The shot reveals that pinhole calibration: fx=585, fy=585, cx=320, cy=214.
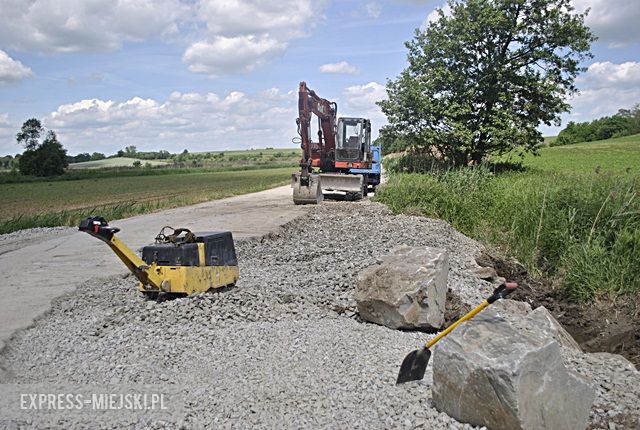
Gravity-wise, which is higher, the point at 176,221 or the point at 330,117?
the point at 330,117

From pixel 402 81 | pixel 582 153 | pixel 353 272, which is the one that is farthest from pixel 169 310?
pixel 582 153

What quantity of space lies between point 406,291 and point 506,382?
2.96 metres

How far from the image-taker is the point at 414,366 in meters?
4.97

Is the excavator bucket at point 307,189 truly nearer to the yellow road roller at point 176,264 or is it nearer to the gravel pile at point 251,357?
the gravel pile at point 251,357

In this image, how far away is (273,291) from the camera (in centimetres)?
813

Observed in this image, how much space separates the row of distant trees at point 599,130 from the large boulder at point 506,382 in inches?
3280

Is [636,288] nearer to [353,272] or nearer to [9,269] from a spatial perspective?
[353,272]

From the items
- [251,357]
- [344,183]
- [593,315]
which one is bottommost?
[593,315]

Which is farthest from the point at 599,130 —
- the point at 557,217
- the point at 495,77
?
the point at 557,217

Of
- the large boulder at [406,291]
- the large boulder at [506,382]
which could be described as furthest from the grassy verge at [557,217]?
the large boulder at [506,382]

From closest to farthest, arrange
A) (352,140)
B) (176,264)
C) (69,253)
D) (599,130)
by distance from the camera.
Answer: (176,264) → (69,253) → (352,140) → (599,130)

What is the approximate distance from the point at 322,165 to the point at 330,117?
2.00 metres

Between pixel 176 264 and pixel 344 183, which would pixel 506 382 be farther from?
pixel 344 183

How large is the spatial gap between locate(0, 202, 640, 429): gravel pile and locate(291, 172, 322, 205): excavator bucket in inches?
460
